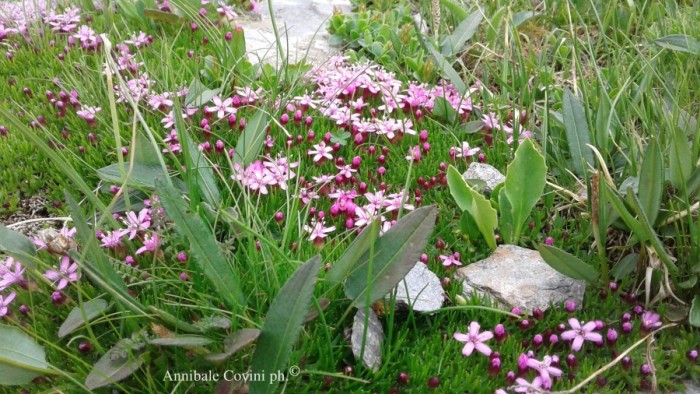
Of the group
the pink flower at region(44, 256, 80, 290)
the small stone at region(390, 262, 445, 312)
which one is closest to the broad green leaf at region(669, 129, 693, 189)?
the small stone at region(390, 262, 445, 312)

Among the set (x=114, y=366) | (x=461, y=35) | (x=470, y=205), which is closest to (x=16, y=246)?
(x=114, y=366)

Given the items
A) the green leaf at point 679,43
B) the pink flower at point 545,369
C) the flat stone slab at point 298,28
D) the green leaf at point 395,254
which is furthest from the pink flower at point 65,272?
the green leaf at point 679,43

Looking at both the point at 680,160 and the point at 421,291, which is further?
the point at 680,160

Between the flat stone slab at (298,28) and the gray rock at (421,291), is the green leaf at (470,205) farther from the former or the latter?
the flat stone slab at (298,28)

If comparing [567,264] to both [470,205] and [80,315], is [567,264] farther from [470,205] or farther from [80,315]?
[80,315]

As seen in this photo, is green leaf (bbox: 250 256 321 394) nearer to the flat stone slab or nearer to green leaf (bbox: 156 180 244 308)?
green leaf (bbox: 156 180 244 308)

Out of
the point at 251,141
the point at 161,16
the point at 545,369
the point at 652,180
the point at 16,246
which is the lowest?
the point at 545,369

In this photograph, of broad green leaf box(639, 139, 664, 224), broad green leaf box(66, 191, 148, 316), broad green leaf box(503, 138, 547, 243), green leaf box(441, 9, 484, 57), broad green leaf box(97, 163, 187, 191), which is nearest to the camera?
broad green leaf box(66, 191, 148, 316)
